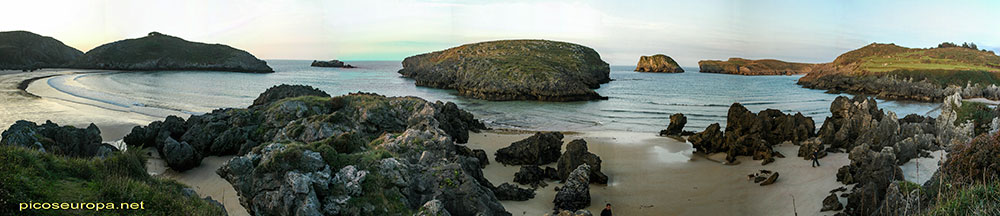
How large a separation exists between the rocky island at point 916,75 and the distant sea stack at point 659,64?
7752 cm

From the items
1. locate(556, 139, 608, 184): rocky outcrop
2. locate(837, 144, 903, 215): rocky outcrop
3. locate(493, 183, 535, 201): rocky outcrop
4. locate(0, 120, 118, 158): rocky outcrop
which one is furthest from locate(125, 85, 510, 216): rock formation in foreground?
locate(0, 120, 118, 158): rocky outcrop

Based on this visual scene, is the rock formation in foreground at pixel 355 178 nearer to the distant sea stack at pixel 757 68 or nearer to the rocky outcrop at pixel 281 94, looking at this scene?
the rocky outcrop at pixel 281 94

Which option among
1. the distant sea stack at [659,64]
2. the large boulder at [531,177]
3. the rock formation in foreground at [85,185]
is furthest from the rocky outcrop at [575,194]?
the distant sea stack at [659,64]

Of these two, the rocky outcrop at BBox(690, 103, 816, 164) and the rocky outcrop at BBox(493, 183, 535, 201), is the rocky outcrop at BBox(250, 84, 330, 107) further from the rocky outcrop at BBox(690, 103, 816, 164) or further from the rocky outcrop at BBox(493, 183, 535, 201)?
the rocky outcrop at BBox(690, 103, 816, 164)

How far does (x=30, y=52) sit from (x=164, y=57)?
82.5 feet

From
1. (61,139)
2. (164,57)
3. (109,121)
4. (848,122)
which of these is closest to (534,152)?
(848,122)

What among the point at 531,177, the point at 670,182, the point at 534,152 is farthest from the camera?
the point at 534,152

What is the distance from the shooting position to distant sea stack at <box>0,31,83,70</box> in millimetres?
100125

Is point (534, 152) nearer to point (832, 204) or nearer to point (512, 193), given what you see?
point (512, 193)

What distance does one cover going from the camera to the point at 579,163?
1547 cm

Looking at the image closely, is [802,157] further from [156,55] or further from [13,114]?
[156,55]

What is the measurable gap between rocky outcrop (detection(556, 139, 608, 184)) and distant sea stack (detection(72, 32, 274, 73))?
134m

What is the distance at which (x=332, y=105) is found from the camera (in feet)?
66.4

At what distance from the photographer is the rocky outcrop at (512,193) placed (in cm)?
1297
